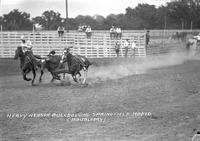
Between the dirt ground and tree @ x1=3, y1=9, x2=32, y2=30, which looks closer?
the dirt ground

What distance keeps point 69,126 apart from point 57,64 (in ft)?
29.7

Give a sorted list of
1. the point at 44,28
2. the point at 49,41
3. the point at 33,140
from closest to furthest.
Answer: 1. the point at 33,140
2. the point at 49,41
3. the point at 44,28

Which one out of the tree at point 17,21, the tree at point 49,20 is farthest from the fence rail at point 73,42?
the tree at point 49,20

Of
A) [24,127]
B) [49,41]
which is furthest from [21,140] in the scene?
[49,41]

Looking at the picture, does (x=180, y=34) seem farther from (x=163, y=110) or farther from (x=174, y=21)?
(x=163, y=110)

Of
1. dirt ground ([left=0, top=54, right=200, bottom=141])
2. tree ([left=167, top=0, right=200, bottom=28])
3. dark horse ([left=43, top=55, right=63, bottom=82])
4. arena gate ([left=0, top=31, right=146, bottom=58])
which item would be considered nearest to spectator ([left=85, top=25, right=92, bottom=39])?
arena gate ([left=0, top=31, right=146, bottom=58])

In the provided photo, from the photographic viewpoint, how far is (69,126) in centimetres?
964

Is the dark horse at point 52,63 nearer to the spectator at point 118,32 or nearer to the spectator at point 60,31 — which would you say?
the spectator at point 60,31

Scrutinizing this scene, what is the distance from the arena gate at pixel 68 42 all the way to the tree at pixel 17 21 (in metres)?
1.43

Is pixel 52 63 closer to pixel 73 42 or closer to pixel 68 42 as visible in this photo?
pixel 68 42

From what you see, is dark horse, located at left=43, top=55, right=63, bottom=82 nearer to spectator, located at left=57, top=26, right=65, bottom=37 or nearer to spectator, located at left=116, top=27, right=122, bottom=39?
spectator, located at left=57, top=26, right=65, bottom=37

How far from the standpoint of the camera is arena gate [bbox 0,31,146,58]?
103ft

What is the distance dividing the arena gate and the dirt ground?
13.6m

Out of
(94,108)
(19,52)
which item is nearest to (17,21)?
(19,52)
